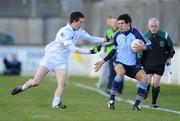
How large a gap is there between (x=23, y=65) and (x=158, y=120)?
989 inches

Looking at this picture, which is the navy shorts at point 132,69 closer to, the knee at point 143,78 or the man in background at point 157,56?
the knee at point 143,78

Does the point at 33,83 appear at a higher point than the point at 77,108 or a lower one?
higher

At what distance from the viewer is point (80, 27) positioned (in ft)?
53.9

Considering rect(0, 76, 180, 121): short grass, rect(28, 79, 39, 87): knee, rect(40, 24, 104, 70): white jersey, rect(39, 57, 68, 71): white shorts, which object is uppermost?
rect(40, 24, 104, 70): white jersey

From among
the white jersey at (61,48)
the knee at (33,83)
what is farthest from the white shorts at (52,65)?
the knee at (33,83)

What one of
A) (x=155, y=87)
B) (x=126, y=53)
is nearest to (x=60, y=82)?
(x=126, y=53)

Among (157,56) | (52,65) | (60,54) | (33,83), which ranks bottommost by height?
(33,83)

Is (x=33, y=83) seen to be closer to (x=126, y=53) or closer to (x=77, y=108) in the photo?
(x=77, y=108)

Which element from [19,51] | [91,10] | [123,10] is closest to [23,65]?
[19,51]

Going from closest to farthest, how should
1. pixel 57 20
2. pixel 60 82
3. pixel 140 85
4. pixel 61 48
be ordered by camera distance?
pixel 60 82, pixel 61 48, pixel 140 85, pixel 57 20

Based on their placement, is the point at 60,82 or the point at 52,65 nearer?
the point at 60,82

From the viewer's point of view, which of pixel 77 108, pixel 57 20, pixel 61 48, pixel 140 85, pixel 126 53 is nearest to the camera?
pixel 126 53

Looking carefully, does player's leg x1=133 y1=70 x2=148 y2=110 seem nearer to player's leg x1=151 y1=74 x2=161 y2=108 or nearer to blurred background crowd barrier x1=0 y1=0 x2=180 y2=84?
player's leg x1=151 y1=74 x2=161 y2=108

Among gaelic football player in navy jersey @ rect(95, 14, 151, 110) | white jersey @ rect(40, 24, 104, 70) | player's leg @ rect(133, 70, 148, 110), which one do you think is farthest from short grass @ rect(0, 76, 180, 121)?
white jersey @ rect(40, 24, 104, 70)
